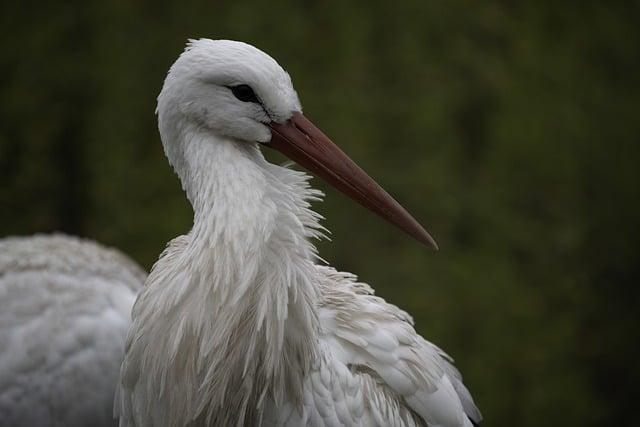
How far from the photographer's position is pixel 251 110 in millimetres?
1634

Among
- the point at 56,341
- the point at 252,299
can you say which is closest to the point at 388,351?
the point at 252,299

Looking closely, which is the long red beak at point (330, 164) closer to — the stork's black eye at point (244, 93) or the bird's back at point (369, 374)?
the stork's black eye at point (244, 93)

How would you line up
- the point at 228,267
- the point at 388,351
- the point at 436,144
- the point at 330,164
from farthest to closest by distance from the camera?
the point at 436,144, the point at 388,351, the point at 330,164, the point at 228,267

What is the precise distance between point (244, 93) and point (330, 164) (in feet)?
0.77

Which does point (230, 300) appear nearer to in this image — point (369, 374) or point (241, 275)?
point (241, 275)

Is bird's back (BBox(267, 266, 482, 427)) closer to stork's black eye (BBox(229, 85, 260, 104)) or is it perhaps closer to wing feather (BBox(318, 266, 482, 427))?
wing feather (BBox(318, 266, 482, 427))

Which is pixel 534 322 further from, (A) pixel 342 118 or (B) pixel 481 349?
(A) pixel 342 118

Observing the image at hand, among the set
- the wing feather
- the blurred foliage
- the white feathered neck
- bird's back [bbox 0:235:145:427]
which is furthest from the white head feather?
the blurred foliage

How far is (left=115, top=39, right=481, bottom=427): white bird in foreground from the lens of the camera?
5.24ft

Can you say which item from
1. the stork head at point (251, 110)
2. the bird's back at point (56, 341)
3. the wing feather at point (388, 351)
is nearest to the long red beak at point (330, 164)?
the stork head at point (251, 110)

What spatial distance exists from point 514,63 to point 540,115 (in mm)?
297

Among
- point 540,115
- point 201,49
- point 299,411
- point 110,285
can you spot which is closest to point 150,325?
point 299,411

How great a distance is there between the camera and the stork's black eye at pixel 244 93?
162 cm

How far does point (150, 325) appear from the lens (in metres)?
1.65
